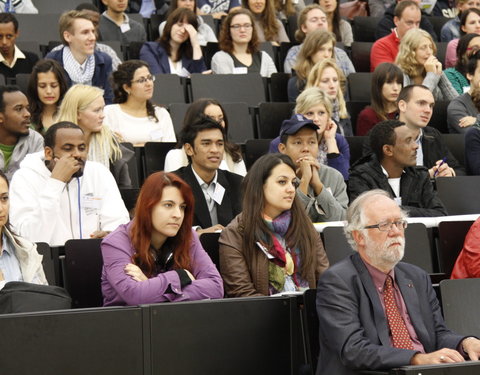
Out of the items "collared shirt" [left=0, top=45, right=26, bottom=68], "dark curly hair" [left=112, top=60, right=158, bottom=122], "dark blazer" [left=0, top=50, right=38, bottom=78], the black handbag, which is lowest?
the black handbag

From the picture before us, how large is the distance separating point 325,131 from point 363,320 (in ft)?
9.23

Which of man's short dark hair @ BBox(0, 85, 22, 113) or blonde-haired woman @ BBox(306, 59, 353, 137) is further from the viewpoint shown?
blonde-haired woman @ BBox(306, 59, 353, 137)

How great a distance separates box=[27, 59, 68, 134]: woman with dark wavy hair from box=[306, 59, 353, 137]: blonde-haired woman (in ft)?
6.07

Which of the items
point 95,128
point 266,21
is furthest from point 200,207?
point 266,21

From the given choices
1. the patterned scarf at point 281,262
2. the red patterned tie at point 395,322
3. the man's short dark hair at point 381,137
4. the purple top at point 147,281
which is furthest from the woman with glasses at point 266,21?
the red patterned tie at point 395,322

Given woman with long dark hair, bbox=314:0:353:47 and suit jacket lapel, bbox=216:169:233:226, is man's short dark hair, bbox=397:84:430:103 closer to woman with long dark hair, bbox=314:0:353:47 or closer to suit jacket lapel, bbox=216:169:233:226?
suit jacket lapel, bbox=216:169:233:226

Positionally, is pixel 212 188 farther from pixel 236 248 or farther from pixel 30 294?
pixel 30 294

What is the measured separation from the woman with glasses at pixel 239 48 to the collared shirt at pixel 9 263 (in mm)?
4153

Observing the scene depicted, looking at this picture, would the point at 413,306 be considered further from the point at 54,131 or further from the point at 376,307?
the point at 54,131

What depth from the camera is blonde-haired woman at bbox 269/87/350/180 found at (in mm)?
6531

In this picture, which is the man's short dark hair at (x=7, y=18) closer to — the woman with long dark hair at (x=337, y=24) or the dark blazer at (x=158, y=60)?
the dark blazer at (x=158, y=60)

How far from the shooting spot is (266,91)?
8234mm

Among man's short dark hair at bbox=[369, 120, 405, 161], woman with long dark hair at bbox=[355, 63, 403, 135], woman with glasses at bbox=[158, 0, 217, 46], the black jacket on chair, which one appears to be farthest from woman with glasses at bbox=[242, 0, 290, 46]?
the black jacket on chair

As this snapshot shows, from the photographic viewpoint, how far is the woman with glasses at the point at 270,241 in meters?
4.64
